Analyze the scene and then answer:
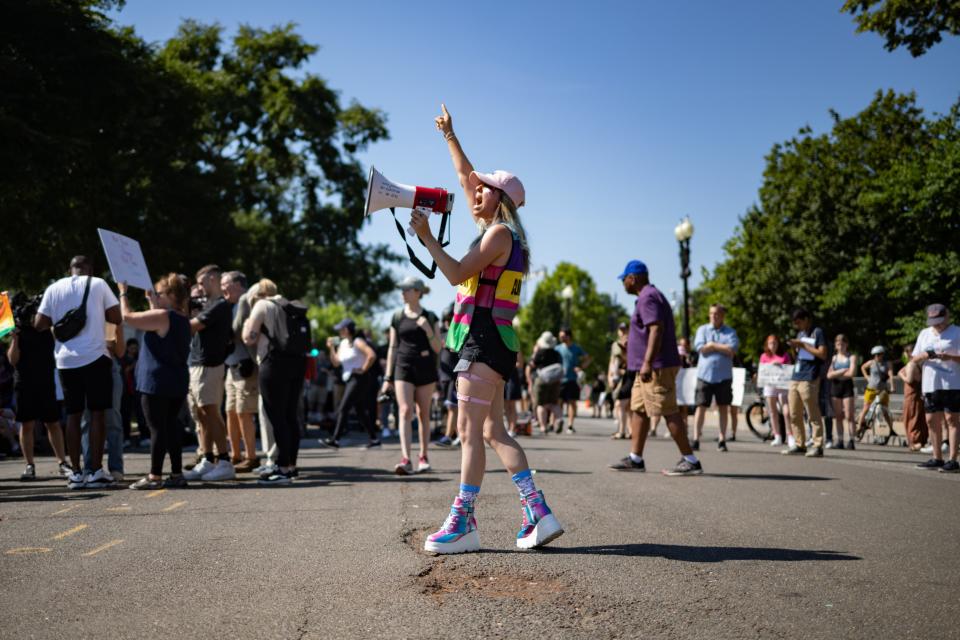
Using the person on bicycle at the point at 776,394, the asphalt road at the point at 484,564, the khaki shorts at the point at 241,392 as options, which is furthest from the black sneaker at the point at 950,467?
the khaki shorts at the point at 241,392

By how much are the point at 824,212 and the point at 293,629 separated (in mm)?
40747

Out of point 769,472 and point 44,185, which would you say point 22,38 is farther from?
point 769,472

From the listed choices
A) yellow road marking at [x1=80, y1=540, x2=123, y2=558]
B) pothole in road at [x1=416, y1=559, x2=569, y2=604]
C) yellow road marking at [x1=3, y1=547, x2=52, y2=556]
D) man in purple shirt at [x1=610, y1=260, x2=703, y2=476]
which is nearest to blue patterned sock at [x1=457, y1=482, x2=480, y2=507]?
pothole in road at [x1=416, y1=559, x2=569, y2=604]

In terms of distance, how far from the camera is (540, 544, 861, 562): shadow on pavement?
504 cm

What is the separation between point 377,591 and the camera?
4.19m

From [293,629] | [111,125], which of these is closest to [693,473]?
[293,629]

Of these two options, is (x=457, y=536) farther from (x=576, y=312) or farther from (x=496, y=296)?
(x=576, y=312)

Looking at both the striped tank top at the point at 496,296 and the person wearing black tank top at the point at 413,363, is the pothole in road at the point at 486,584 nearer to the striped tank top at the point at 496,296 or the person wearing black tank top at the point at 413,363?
the striped tank top at the point at 496,296

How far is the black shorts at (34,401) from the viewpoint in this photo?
31.2 feet

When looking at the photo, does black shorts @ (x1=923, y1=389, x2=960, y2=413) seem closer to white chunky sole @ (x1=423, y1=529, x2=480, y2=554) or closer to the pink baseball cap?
the pink baseball cap

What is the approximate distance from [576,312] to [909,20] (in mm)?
72010

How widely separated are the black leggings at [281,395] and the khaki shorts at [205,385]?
495 millimetres

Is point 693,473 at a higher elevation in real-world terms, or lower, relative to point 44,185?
lower

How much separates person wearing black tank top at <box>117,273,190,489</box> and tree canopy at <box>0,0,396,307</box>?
37.6ft
